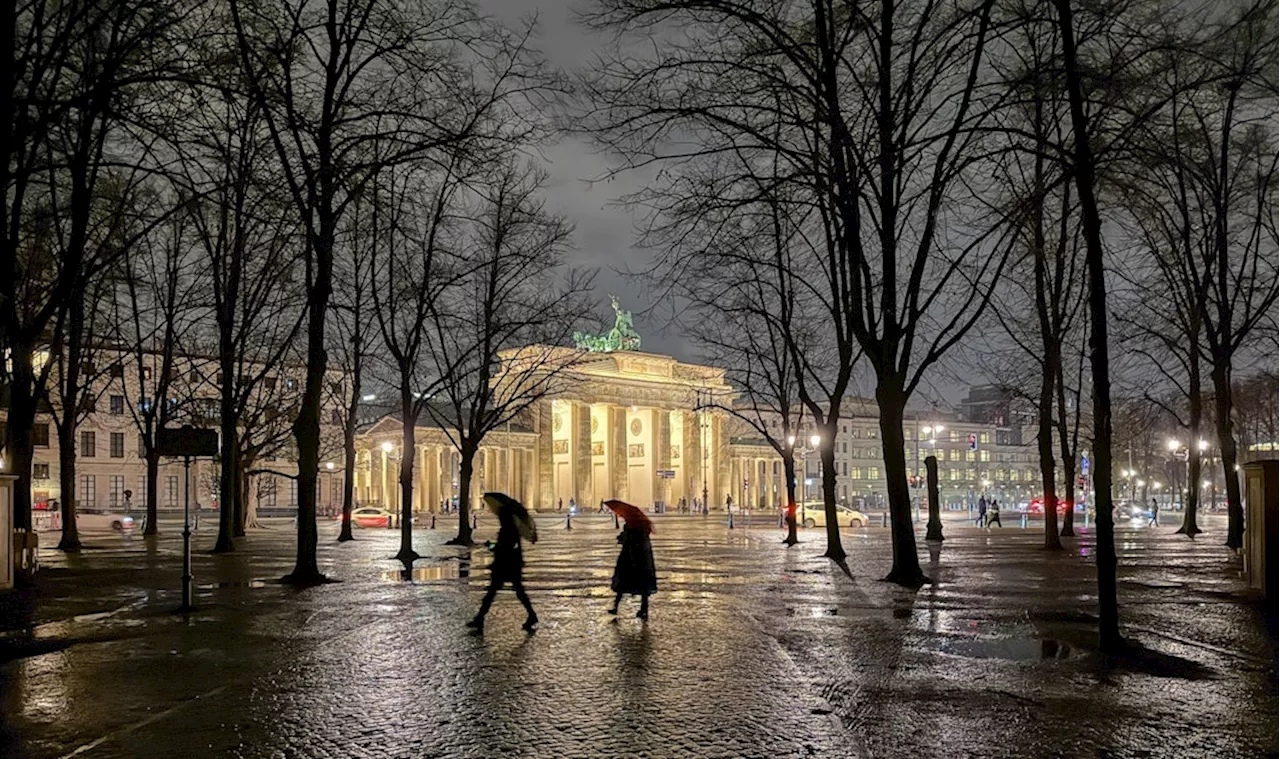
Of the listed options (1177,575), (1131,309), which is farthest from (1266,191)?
(1177,575)

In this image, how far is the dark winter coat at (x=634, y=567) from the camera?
1480 centimetres

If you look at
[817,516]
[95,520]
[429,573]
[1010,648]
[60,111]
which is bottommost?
[817,516]

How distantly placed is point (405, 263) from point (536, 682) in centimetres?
2739

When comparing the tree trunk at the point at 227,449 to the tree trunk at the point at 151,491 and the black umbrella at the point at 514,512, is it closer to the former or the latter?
the tree trunk at the point at 151,491

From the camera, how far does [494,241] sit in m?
35.6

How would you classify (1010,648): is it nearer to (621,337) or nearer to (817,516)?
(817,516)

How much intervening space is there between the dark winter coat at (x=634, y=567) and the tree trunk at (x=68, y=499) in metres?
23.3

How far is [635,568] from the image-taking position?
14.8 meters

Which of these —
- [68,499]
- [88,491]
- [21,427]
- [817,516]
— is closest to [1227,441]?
[21,427]

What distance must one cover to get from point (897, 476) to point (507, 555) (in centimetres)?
824

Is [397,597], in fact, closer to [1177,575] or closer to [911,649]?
[911,649]

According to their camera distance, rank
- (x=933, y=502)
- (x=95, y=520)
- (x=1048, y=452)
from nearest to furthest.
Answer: (x=1048, y=452)
(x=933, y=502)
(x=95, y=520)

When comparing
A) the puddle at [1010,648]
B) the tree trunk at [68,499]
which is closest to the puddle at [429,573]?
the puddle at [1010,648]

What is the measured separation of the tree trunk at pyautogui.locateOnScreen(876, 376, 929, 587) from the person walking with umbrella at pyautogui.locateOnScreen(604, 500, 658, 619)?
5.89 meters
